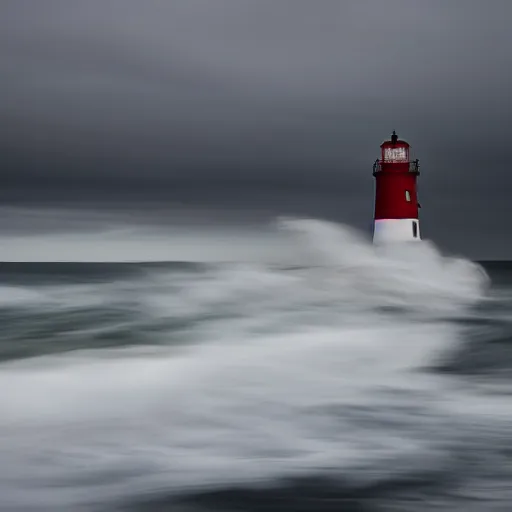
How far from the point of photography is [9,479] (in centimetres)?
266

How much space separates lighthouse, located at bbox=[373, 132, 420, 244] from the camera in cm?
1254

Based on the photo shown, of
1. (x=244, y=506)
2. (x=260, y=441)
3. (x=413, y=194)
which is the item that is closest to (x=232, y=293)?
(x=413, y=194)

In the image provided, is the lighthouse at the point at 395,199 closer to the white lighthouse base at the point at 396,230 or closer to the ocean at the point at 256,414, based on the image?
the white lighthouse base at the point at 396,230

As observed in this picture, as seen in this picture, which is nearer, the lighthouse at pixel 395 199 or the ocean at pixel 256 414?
the ocean at pixel 256 414

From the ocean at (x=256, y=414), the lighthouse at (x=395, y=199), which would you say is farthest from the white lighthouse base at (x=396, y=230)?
the ocean at (x=256, y=414)

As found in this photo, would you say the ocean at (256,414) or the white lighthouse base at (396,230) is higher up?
the white lighthouse base at (396,230)

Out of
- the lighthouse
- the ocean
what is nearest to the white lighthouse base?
the lighthouse

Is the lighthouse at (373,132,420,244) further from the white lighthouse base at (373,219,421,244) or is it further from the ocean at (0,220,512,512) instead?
the ocean at (0,220,512,512)

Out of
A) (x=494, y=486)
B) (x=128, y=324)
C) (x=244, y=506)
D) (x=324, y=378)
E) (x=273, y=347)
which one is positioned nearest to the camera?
(x=244, y=506)

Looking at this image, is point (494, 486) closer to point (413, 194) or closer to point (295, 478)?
point (295, 478)

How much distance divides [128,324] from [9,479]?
20.7 feet

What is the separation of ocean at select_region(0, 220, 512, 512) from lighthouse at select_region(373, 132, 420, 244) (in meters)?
3.42

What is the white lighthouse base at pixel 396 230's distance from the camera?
12523mm

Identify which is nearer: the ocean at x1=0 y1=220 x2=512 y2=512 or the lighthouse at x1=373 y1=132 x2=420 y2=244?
the ocean at x1=0 y1=220 x2=512 y2=512
